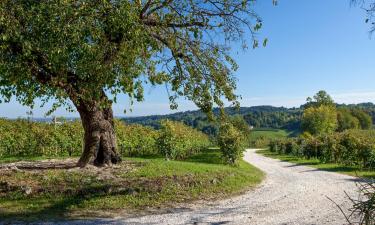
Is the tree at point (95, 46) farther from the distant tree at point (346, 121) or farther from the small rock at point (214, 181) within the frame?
the distant tree at point (346, 121)

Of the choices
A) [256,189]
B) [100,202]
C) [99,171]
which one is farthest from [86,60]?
[256,189]

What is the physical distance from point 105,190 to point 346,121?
103251 millimetres

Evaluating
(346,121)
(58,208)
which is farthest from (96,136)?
(346,121)

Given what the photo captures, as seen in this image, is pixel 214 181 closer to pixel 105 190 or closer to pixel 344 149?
pixel 105 190

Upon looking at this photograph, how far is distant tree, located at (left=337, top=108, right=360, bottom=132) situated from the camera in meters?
106

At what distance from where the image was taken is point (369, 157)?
26375 millimetres

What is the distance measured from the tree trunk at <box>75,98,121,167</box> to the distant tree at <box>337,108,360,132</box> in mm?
97174

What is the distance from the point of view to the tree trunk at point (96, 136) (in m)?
16.2

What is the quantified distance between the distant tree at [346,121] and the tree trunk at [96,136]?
3826 inches

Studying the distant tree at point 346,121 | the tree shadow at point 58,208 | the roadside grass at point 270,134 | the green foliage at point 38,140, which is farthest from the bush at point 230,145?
the distant tree at point 346,121

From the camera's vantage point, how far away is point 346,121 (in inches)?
4225

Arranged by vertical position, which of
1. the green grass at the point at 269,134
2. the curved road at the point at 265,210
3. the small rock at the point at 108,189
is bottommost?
the curved road at the point at 265,210

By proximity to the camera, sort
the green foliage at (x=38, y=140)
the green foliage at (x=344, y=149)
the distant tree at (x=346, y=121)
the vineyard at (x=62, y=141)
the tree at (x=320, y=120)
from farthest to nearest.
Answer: the distant tree at (x=346, y=121)
the tree at (x=320, y=120)
the green foliage at (x=344, y=149)
the vineyard at (x=62, y=141)
the green foliage at (x=38, y=140)

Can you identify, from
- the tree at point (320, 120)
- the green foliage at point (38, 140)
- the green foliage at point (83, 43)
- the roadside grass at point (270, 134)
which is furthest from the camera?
the roadside grass at point (270, 134)
